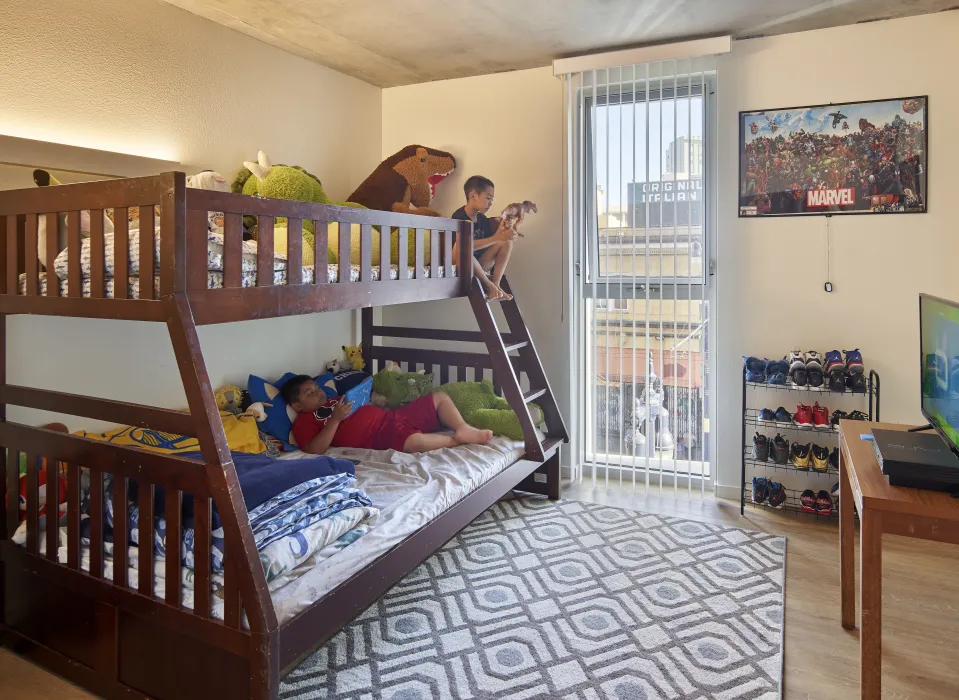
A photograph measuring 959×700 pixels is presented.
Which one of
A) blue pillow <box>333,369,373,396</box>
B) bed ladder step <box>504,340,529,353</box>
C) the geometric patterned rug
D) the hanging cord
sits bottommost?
the geometric patterned rug

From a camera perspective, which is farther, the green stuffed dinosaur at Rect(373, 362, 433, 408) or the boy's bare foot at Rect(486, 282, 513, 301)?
the green stuffed dinosaur at Rect(373, 362, 433, 408)

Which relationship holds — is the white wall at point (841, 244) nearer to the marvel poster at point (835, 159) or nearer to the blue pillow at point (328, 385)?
the marvel poster at point (835, 159)

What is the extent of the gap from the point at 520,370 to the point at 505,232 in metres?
0.77

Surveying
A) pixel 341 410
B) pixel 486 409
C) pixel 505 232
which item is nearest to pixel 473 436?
pixel 486 409

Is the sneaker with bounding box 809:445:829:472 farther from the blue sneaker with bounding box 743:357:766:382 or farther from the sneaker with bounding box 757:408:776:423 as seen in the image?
the blue sneaker with bounding box 743:357:766:382

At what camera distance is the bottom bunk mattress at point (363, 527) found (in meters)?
1.69

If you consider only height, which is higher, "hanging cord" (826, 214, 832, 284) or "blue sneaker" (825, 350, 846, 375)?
"hanging cord" (826, 214, 832, 284)

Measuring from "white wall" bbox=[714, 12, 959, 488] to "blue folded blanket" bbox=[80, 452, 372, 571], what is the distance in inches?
84.1

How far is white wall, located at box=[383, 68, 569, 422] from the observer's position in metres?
3.64

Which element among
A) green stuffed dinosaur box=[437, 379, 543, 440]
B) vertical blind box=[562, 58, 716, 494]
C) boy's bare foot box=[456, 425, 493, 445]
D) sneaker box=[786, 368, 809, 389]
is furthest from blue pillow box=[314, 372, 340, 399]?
sneaker box=[786, 368, 809, 389]

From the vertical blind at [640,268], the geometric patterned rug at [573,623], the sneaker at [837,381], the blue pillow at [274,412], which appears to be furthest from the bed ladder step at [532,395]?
the sneaker at [837,381]

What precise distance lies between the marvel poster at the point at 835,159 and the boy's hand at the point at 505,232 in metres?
1.14

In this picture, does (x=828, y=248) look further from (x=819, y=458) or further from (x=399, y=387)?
(x=399, y=387)

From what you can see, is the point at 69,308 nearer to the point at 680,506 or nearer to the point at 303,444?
the point at 303,444
